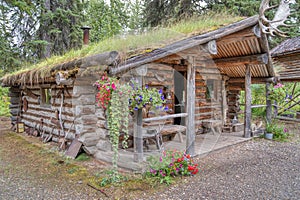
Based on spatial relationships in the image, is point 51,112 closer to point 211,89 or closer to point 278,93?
point 211,89

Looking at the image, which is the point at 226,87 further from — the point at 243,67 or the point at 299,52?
the point at 299,52

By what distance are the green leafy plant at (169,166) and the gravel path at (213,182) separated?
0.59 ft

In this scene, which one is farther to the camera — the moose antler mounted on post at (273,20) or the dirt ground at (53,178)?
the moose antler mounted on post at (273,20)

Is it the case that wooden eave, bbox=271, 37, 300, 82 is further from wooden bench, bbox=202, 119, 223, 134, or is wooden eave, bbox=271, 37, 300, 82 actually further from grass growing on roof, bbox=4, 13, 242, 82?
grass growing on roof, bbox=4, 13, 242, 82

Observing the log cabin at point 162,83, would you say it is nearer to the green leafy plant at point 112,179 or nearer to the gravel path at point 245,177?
the green leafy plant at point 112,179

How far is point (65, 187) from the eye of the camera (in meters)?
4.00

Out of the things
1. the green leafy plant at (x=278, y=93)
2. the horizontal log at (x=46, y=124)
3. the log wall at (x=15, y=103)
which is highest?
the green leafy plant at (x=278, y=93)

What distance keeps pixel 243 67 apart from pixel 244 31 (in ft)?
9.27

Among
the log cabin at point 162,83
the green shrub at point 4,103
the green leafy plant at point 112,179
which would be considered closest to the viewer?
the green leafy plant at point 112,179

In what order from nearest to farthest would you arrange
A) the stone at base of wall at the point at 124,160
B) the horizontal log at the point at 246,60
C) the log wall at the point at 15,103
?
the stone at base of wall at the point at 124,160, the horizontal log at the point at 246,60, the log wall at the point at 15,103

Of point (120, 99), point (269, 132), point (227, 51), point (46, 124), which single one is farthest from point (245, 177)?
point (46, 124)

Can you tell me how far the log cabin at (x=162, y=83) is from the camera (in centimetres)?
467

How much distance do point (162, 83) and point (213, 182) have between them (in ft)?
10.3

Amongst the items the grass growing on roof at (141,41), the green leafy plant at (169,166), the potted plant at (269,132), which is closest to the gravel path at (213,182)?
the green leafy plant at (169,166)
